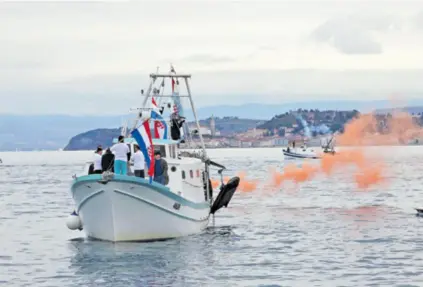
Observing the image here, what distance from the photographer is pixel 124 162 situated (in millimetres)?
35281

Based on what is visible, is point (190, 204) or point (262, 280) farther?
point (190, 204)

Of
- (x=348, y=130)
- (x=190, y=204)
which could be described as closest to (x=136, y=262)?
(x=190, y=204)

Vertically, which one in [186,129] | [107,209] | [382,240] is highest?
[186,129]

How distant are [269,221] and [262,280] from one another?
21.1 meters

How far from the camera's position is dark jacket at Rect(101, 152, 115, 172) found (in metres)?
35.8

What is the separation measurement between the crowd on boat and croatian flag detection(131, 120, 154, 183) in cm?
56

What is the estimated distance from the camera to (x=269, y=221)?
50719mm

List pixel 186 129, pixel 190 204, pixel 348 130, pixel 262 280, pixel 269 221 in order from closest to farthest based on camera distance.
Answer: pixel 262 280, pixel 190 204, pixel 186 129, pixel 269 221, pixel 348 130

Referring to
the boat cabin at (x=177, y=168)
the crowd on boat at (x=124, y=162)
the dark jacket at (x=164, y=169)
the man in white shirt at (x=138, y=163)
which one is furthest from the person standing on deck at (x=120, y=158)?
the dark jacket at (x=164, y=169)

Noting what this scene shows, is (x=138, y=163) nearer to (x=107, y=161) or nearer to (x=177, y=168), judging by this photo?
(x=107, y=161)

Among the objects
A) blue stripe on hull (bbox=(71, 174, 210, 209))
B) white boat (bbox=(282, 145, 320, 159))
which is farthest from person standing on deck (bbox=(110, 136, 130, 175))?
white boat (bbox=(282, 145, 320, 159))

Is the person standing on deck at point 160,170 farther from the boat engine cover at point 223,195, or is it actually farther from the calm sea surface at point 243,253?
the boat engine cover at point 223,195

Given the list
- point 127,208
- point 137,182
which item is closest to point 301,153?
point 127,208

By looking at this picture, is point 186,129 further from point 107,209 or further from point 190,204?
point 107,209
